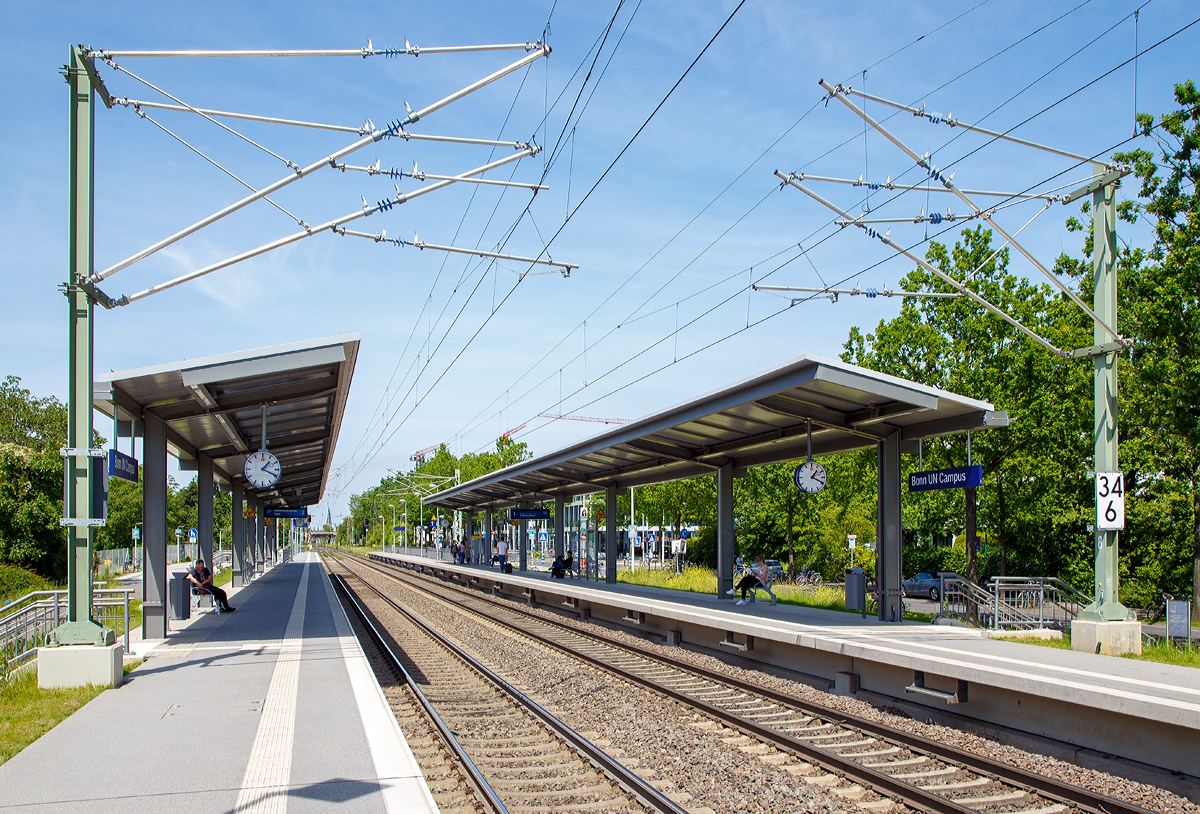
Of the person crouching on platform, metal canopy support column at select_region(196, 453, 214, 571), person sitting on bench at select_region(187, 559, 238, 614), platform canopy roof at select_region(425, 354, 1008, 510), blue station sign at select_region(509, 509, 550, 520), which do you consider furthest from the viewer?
blue station sign at select_region(509, 509, 550, 520)

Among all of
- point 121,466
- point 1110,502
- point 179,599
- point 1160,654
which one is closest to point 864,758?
point 1160,654

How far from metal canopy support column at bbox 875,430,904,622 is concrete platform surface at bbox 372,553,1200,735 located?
0.40 metres

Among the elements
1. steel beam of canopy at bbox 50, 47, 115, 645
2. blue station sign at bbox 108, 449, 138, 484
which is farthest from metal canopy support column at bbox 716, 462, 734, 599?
steel beam of canopy at bbox 50, 47, 115, 645

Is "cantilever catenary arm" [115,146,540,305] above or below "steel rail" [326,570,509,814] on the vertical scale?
above

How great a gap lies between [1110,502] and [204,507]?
1755 cm

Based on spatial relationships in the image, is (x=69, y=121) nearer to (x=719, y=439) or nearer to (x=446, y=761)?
(x=446, y=761)

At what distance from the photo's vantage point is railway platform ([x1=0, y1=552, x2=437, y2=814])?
5836 mm

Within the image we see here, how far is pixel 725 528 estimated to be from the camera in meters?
20.9

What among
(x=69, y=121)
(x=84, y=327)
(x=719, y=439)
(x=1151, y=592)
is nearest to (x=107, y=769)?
(x=84, y=327)

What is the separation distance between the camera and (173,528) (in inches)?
3622

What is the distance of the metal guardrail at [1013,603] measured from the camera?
15.1m

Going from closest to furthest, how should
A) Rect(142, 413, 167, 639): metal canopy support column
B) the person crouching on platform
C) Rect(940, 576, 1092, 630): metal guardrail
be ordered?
1. Rect(142, 413, 167, 639): metal canopy support column
2. Rect(940, 576, 1092, 630): metal guardrail
3. the person crouching on platform

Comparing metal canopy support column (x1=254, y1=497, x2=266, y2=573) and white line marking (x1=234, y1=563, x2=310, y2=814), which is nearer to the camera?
white line marking (x1=234, y1=563, x2=310, y2=814)

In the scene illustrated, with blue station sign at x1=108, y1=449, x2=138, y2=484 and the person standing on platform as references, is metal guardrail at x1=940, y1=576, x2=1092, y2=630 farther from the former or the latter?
blue station sign at x1=108, y1=449, x2=138, y2=484
